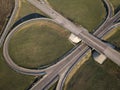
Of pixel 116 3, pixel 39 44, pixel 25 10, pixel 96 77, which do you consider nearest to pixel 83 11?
pixel 116 3

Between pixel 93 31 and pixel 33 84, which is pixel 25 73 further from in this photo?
pixel 93 31

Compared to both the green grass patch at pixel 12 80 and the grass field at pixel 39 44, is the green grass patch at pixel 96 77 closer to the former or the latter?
the grass field at pixel 39 44

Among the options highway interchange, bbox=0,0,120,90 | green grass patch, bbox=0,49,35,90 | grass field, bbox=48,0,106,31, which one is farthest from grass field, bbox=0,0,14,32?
green grass patch, bbox=0,49,35,90

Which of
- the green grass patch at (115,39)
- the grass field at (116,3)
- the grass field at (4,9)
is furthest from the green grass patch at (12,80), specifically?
the grass field at (116,3)

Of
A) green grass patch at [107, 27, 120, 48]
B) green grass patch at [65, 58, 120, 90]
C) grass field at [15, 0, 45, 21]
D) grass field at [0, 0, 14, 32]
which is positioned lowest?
green grass patch at [65, 58, 120, 90]

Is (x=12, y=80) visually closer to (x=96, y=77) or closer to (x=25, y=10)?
(x=96, y=77)

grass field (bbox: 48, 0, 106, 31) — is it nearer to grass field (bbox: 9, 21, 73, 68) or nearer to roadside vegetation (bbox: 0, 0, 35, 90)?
grass field (bbox: 9, 21, 73, 68)

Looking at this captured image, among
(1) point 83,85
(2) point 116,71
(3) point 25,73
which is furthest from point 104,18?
(3) point 25,73
